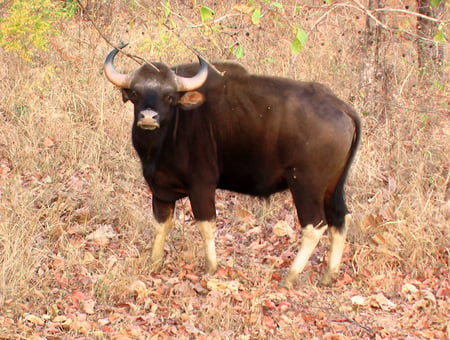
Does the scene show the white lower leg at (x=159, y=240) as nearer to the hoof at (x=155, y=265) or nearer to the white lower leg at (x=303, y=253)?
the hoof at (x=155, y=265)

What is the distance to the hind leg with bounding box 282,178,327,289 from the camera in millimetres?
5257

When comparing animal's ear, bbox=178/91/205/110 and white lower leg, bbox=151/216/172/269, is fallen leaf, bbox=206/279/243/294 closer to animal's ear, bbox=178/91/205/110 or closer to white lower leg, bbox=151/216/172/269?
white lower leg, bbox=151/216/172/269

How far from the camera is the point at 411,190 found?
6.69 meters

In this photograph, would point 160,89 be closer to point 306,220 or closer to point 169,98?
point 169,98

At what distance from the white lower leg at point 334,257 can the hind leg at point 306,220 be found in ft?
0.81

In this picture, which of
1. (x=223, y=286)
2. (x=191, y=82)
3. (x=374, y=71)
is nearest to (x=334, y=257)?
(x=223, y=286)

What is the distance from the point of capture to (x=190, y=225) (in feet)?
21.6

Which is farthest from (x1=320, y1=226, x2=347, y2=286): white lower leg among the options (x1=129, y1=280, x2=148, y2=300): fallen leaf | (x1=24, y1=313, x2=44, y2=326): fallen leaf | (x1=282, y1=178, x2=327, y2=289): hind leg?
(x1=24, y1=313, x2=44, y2=326): fallen leaf

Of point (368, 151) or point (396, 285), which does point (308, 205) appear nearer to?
point (396, 285)

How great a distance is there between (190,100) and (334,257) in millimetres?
1953

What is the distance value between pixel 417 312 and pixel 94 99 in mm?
4823

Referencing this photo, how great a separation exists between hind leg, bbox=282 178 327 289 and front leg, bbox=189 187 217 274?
689 mm

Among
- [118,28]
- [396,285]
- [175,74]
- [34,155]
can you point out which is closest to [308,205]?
[396,285]

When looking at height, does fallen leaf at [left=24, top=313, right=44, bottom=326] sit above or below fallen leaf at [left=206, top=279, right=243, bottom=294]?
above
